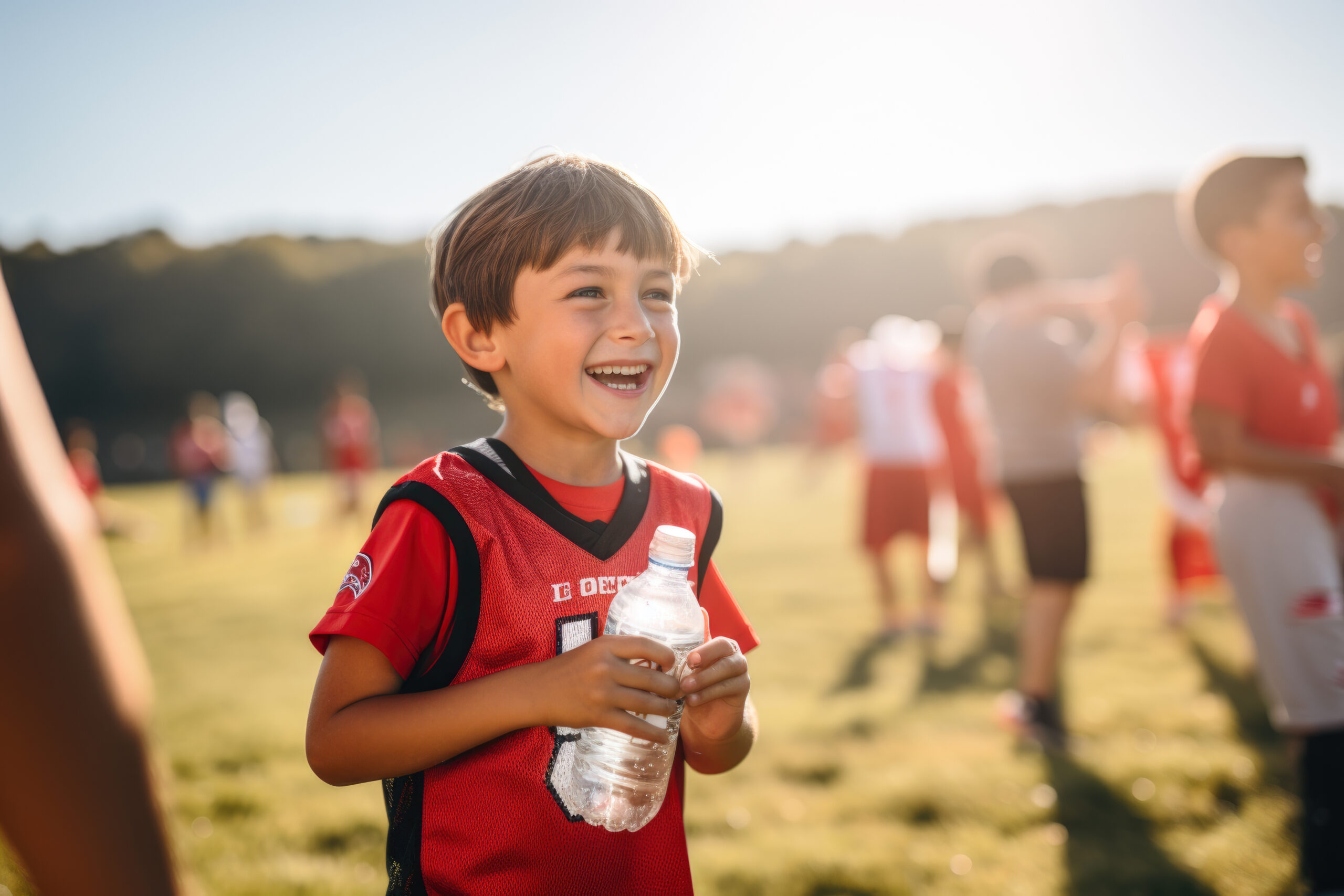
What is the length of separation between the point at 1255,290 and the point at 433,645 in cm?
286

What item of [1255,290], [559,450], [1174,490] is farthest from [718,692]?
[1174,490]

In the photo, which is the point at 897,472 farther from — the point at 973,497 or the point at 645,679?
the point at 645,679

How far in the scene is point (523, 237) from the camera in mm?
1466

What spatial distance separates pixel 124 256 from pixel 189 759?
64.6 meters

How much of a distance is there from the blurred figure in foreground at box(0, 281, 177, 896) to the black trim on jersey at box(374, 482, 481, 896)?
0.84m

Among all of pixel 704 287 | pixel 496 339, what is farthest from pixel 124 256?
pixel 496 339

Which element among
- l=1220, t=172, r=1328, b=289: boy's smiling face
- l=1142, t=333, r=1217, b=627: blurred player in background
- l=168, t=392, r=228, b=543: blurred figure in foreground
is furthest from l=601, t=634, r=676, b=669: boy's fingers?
l=168, t=392, r=228, b=543: blurred figure in foreground

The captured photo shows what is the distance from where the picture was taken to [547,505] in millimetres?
1439

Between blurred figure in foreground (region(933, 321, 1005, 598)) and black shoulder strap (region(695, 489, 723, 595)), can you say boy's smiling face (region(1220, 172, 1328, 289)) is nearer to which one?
black shoulder strap (region(695, 489, 723, 595))

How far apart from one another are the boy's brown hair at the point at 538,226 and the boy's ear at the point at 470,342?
15 mm

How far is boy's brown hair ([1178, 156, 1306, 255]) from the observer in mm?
2820

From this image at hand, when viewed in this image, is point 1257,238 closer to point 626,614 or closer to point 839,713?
point 626,614

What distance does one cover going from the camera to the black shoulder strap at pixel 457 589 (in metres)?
1.32

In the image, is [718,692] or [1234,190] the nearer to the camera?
[718,692]
